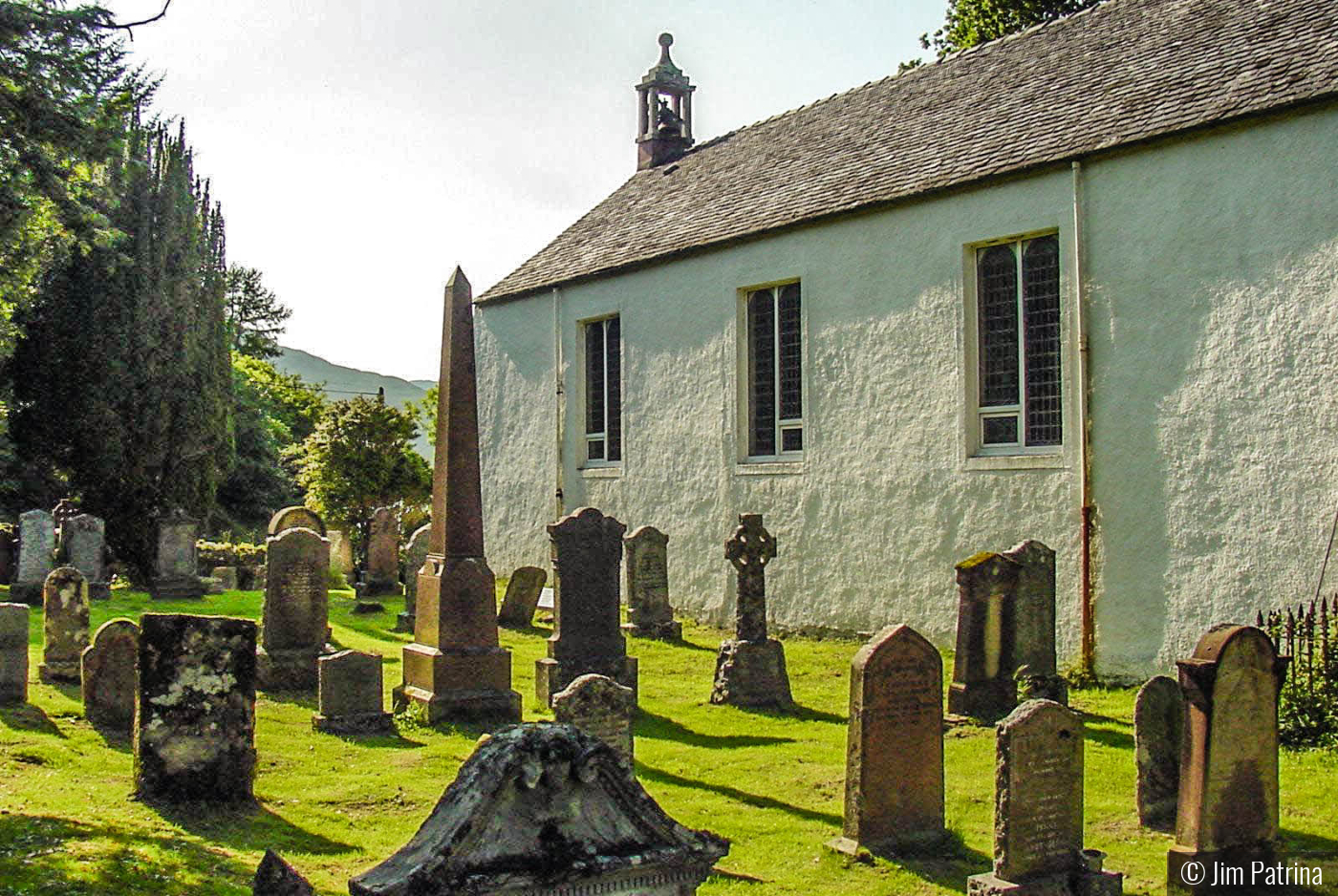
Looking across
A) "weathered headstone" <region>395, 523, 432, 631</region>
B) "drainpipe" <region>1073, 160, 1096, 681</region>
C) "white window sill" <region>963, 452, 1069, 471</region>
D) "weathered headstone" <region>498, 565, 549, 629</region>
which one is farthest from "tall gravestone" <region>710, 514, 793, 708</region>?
"weathered headstone" <region>395, 523, 432, 631</region>

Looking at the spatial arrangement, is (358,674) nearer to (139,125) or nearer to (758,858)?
(758,858)

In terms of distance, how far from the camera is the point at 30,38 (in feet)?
31.5

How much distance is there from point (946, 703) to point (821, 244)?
8013 millimetres

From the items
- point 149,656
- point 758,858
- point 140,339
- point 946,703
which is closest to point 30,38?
point 149,656

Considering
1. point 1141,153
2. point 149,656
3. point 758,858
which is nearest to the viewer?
point 758,858

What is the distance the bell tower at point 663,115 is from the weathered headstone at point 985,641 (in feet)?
55.6

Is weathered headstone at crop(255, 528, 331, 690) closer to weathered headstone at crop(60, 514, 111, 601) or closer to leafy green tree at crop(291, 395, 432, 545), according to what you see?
weathered headstone at crop(60, 514, 111, 601)

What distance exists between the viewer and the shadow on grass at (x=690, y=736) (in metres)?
11.2

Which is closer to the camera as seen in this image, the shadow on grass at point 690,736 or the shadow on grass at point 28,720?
the shadow on grass at point 28,720

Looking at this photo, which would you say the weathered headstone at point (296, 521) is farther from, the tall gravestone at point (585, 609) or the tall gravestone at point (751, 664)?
the tall gravestone at point (751, 664)

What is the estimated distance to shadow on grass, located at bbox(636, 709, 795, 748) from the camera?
11180 mm

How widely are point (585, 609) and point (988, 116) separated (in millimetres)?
9282

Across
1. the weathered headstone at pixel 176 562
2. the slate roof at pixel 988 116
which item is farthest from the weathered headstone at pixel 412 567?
the slate roof at pixel 988 116

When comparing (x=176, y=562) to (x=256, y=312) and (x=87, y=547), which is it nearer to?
(x=87, y=547)
